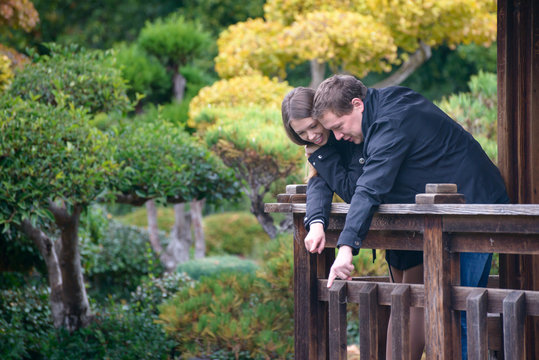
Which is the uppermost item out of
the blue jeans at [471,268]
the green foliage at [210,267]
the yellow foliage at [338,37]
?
the yellow foliage at [338,37]

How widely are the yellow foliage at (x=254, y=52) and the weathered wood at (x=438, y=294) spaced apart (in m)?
6.44

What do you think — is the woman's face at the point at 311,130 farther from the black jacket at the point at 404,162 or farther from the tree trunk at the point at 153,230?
the tree trunk at the point at 153,230

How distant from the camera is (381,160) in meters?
2.46

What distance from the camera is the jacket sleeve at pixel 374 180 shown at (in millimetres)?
2428

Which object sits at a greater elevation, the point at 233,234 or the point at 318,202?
the point at 233,234

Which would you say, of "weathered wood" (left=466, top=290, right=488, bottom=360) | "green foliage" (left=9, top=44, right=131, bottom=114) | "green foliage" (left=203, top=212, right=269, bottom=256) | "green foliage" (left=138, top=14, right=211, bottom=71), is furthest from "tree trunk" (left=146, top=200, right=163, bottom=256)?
"weathered wood" (left=466, top=290, right=488, bottom=360)

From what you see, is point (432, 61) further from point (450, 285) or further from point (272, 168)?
point (450, 285)

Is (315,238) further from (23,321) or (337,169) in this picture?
(23,321)

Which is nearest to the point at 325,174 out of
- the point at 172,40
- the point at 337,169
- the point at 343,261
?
the point at 337,169

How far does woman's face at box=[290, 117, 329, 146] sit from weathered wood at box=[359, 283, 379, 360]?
25.6 inches

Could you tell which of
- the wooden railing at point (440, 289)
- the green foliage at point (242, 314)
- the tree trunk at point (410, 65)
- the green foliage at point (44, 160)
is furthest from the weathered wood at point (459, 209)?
the tree trunk at point (410, 65)

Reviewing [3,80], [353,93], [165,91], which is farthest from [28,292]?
[353,93]

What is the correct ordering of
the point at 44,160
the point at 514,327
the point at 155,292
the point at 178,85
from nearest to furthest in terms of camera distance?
the point at 514,327 < the point at 44,160 < the point at 155,292 < the point at 178,85

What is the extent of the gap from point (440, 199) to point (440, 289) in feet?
1.07
